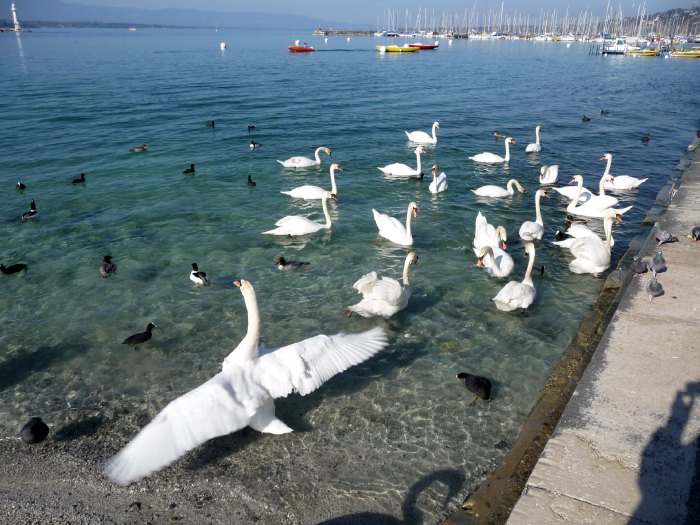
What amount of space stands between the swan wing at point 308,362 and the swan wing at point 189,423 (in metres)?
0.20

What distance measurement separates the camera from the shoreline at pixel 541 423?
5.33m

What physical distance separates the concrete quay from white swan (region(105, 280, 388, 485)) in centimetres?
258

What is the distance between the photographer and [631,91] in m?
41.0

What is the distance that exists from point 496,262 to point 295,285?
4067 mm

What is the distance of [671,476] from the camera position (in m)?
4.93

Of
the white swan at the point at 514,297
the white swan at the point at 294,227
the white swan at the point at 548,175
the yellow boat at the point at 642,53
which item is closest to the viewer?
the white swan at the point at 514,297

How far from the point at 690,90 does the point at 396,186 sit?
3673 centimetres

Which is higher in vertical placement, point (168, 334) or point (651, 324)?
point (651, 324)

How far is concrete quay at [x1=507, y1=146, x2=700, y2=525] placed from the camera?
4.69 m

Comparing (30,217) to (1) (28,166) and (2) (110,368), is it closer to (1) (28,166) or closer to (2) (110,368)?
(1) (28,166)

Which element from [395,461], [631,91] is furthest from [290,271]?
[631,91]

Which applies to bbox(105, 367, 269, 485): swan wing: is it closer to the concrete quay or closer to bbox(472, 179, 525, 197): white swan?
the concrete quay

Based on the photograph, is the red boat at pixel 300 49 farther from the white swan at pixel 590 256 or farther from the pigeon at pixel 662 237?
the pigeon at pixel 662 237

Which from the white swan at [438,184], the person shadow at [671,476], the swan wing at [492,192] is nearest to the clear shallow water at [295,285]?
the swan wing at [492,192]
